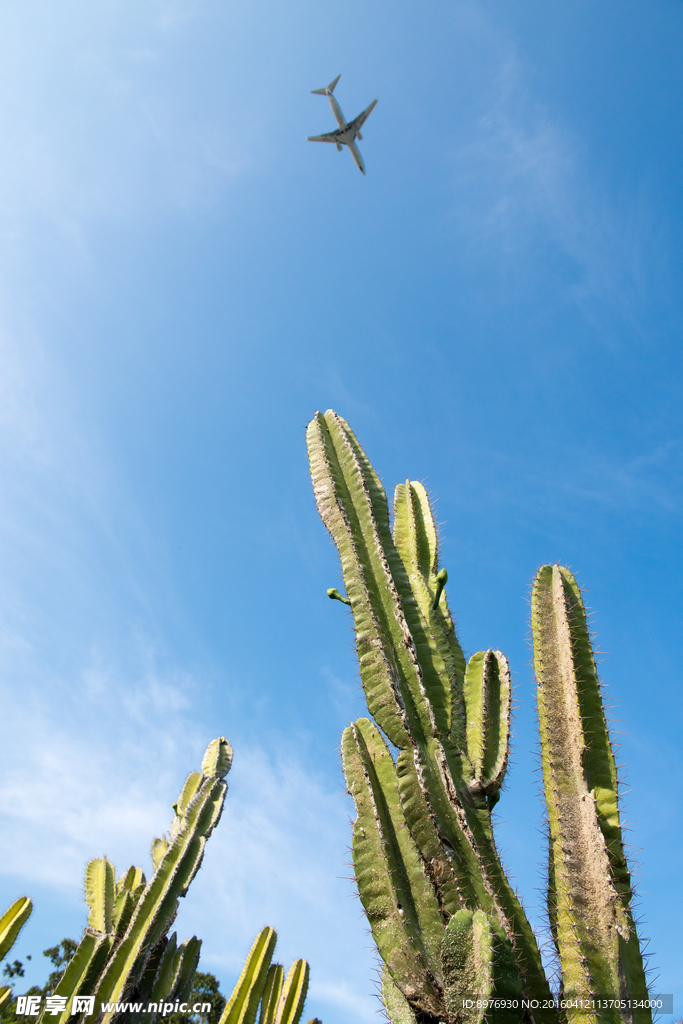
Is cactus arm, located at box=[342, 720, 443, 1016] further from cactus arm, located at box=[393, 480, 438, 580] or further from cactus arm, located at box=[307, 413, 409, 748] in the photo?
cactus arm, located at box=[393, 480, 438, 580]

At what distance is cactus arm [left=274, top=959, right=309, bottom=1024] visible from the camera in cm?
445

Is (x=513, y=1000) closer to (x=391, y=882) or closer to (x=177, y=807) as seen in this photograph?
(x=391, y=882)

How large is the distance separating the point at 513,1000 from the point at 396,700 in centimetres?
120

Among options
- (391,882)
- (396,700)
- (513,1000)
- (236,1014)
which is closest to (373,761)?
(396,700)

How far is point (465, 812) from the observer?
8.56 feet

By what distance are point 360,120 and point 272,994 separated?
20.3 m

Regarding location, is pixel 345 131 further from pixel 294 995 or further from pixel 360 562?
pixel 294 995

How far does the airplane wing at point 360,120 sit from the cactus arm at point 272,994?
781 inches

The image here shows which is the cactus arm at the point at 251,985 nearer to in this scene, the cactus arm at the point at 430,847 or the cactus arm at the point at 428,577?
the cactus arm at the point at 430,847

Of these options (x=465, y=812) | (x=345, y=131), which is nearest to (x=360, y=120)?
(x=345, y=131)

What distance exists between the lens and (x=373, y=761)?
111 inches

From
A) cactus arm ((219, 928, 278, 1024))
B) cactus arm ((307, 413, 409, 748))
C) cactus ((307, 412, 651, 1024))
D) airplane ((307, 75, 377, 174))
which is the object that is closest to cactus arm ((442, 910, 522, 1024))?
cactus ((307, 412, 651, 1024))

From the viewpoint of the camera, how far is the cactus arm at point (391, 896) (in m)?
2.24

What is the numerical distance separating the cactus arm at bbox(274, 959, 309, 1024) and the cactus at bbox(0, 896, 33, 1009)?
2176 millimetres
